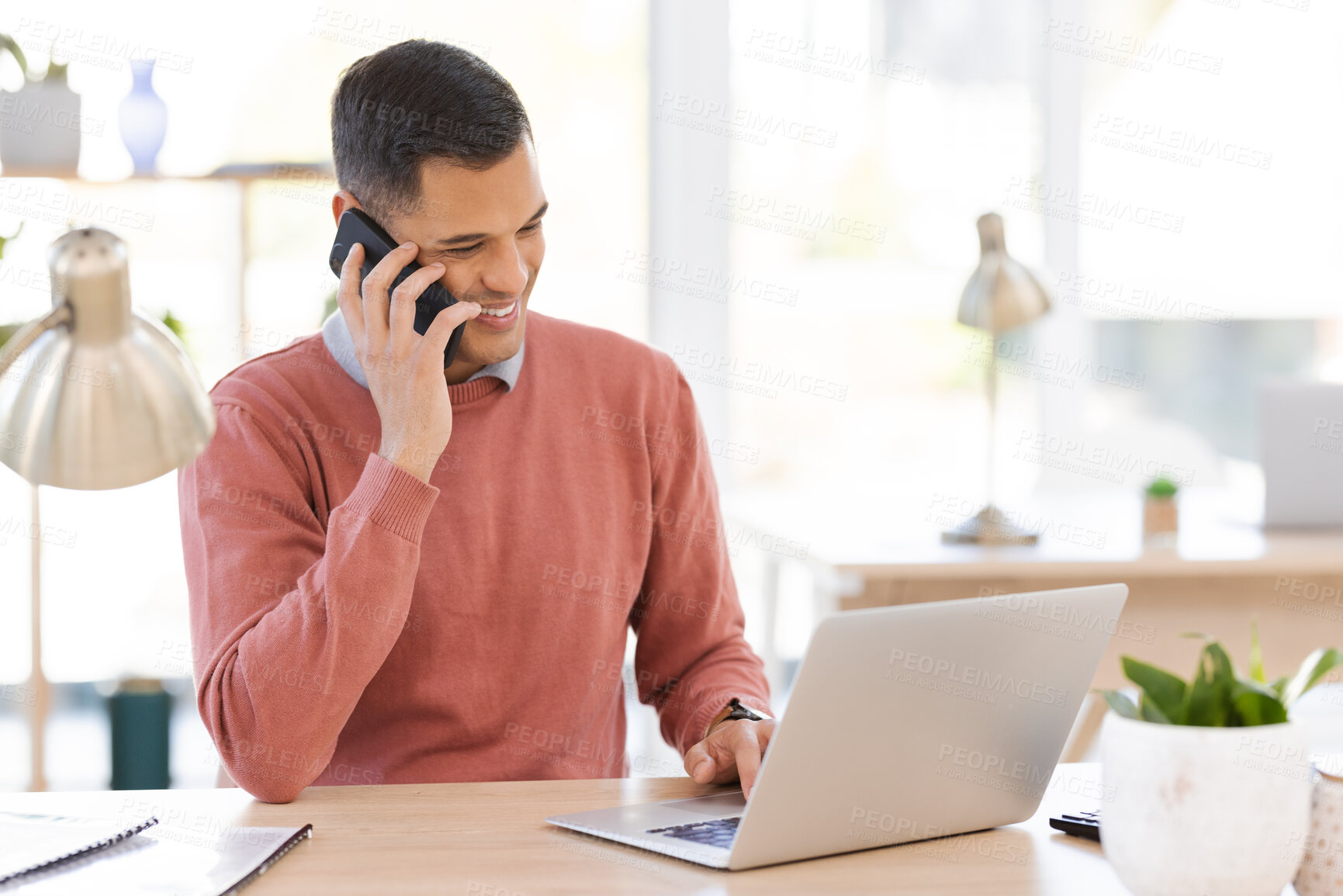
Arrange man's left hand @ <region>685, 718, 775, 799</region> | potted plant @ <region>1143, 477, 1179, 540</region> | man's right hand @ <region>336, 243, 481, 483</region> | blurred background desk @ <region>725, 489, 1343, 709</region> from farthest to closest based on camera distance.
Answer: potted plant @ <region>1143, 477, 1179, 540</region>
blurred background desk @ <region>725, 489, 1343, 709</region>
man's right hand @ <region>336, 243, 481, 483</region>
man's left hand @ <region>685, 718, 775, 799</region>

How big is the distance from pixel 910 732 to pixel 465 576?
1.98ft

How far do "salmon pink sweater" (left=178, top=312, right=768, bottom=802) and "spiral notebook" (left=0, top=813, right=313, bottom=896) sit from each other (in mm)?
124

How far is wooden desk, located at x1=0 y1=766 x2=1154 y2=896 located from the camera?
866 millimetres

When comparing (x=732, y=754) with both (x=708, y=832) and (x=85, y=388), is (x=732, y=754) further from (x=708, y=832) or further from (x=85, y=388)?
(x=85, y=388)

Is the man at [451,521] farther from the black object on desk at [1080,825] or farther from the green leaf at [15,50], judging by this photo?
the green leaf at [15,50]

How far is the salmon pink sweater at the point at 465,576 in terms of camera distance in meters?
1.13

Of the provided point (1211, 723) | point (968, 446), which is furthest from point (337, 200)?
point (968, 446)

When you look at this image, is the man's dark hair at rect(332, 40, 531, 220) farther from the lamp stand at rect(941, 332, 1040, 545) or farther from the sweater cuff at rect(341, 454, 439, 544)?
the lamp stand at rect(941, 332, 1040, 545)

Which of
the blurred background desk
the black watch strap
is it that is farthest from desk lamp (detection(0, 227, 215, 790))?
the blurred background desk

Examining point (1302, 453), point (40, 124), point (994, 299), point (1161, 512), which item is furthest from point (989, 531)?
point (40, 124)

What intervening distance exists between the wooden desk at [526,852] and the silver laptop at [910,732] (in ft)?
0.06

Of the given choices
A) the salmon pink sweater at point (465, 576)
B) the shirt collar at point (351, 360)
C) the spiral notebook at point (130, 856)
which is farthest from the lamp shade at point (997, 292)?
the spiral notebook at point (130, 856)

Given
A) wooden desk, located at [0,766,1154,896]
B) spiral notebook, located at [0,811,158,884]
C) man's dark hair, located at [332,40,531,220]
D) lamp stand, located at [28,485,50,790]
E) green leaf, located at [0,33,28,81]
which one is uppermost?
green leaf, located at [0,33,28,81]

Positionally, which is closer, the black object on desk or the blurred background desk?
the black object on desk
